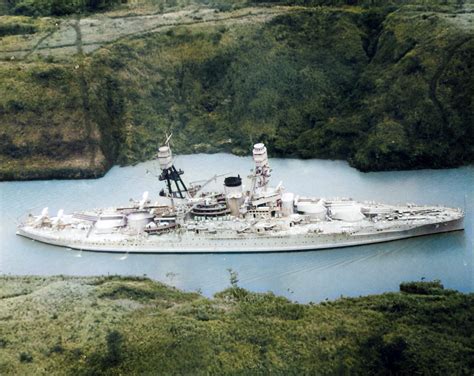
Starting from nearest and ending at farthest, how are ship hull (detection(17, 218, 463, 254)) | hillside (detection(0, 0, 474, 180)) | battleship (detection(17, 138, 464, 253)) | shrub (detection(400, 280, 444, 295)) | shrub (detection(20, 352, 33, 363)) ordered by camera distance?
shrub (detection(20, 352, 33, 363)), shrub (detection(400, 280, 444, 295)), ship hull (detection(17, 218, 463, 254)), battleship (detection(17, 138, 464, 253)), hillside (detection(0, 0, 474, 180))

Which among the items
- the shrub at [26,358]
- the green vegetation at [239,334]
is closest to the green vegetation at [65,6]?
the green vegetation at [239,334]

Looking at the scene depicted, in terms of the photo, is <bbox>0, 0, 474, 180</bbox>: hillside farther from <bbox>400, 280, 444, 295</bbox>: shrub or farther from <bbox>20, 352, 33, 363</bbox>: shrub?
<bbox>20, 352, 33, 363</bbox>: shrub

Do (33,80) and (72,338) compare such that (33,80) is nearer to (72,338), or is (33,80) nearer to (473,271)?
(72,338)

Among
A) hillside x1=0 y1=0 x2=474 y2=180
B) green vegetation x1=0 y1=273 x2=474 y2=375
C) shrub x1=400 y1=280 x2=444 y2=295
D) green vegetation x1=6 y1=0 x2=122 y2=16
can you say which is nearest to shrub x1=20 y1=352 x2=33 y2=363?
green vegetation x1=0 y1=273 x2=474 y2=375

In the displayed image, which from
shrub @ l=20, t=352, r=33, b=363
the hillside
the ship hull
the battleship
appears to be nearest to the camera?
shrub @ l=20, t=352, r=33, b=363

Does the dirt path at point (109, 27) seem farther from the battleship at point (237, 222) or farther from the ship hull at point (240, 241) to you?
the ship hull at point (240, 241)

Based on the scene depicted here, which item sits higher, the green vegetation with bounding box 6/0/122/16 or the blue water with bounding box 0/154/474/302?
the green vegetation with bounding box 6/0/122/16

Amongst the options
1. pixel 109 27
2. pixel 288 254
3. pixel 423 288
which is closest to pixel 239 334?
pixel 423 288

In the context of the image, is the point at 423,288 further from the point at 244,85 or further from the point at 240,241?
the point at 244,85
